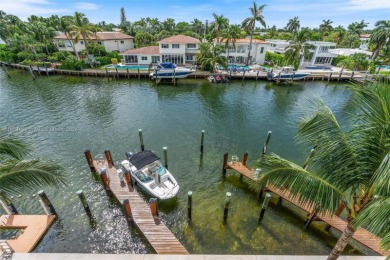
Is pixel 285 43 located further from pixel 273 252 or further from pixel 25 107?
pixel 25 107

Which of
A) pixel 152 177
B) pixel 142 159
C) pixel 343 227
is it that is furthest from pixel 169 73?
pixel 343 227

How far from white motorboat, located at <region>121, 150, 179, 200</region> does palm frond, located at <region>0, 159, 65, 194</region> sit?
7.12 meters

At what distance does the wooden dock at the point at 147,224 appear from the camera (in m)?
11.1

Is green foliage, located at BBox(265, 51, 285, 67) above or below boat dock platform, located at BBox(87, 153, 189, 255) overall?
above

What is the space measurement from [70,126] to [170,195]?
1815cm

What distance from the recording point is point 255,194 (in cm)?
1566

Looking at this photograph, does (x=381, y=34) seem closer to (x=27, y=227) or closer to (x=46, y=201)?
(x=46, y=201)

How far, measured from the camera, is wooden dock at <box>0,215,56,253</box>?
1086 centimetres

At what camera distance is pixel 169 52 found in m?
47.5

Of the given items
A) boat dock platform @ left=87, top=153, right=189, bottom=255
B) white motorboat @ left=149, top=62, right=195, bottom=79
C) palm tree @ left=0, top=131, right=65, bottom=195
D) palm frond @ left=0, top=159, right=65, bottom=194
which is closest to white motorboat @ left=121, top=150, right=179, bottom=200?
boat dock platform @ left=87, top=153, right=189, bottom=255

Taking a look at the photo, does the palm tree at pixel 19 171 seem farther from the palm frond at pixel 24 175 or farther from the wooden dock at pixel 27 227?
A: the wooden dock at pixel 27 227

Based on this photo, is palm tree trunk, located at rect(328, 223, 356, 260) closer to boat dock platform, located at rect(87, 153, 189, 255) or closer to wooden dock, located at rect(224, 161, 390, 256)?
wooden dock, located at rect(224, 161, 390, 256)

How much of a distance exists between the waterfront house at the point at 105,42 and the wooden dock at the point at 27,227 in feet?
165

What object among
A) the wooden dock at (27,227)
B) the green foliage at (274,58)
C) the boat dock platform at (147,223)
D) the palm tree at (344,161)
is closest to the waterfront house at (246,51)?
the green foliage at (274,58)
